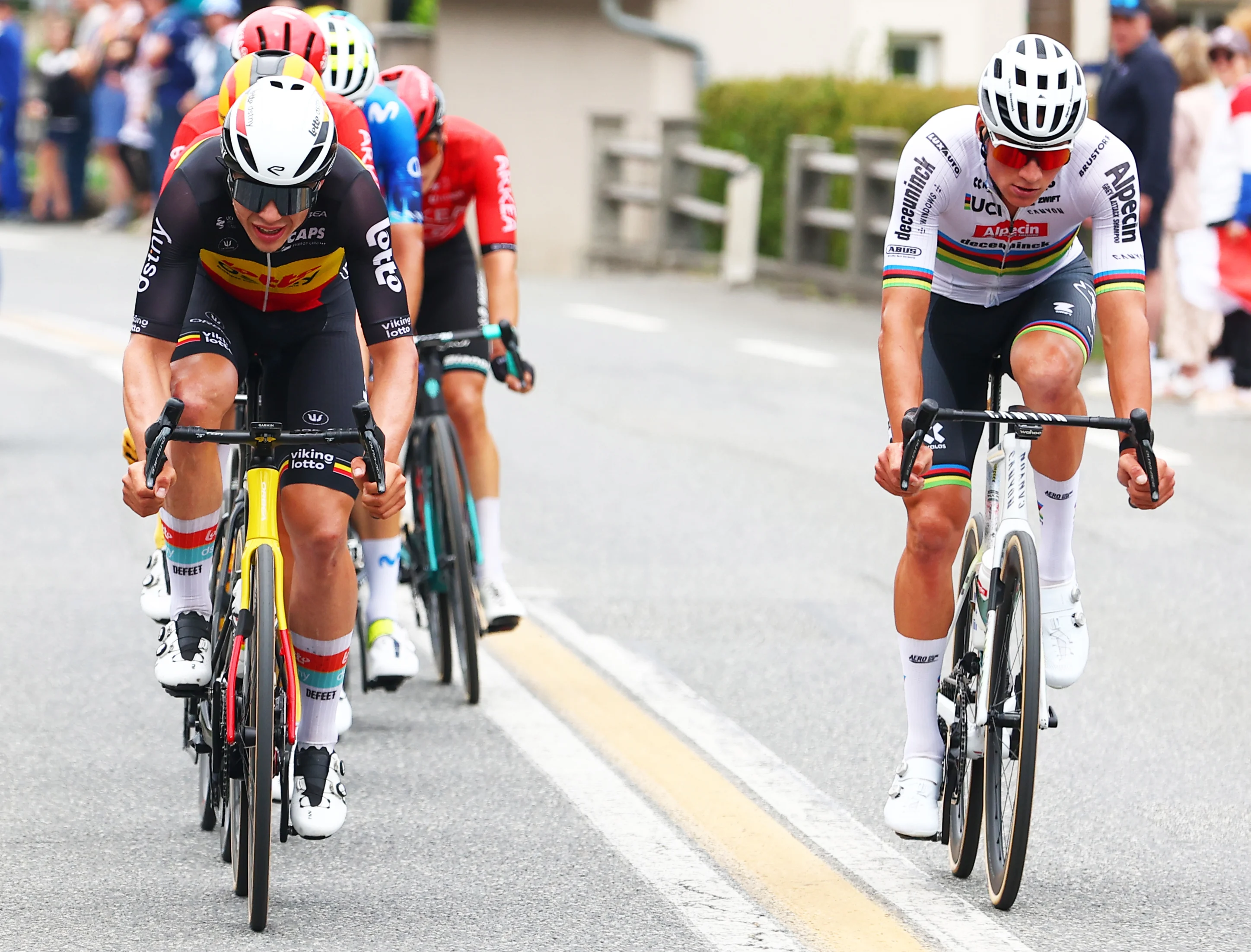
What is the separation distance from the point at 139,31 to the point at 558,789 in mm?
19888

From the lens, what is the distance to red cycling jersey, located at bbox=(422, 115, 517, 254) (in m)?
7.55

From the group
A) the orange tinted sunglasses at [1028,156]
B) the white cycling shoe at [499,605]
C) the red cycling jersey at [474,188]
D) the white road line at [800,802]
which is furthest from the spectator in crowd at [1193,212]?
the orange tinted sunglasses at [1028,156]

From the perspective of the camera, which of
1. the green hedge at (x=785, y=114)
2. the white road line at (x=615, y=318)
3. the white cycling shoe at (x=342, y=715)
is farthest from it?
the green hedge at (x=785, y=114)

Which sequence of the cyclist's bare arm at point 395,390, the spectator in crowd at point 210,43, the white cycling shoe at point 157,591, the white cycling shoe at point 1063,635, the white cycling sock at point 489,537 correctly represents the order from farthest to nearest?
the spectator in crowd at point 210,43 → the white cycling sock at point 489,537 → the white cycling shoe at point 157,591 → the white cycling shoe at point 1063,635 → the cyclist's bare arm at point 395,390

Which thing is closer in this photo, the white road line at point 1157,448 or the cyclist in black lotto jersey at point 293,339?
the cyclist in black lotto jersey at point 293,339

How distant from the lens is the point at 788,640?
7.93m

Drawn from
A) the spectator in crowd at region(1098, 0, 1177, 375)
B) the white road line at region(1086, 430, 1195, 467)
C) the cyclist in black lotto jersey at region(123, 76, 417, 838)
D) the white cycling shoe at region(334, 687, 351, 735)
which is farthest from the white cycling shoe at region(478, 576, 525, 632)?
the spectator in crowd at region(1098, 0, 1177, 375)

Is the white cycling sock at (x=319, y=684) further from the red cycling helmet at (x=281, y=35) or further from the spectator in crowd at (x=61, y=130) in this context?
the spectator in crowd at (x=61, y=130)

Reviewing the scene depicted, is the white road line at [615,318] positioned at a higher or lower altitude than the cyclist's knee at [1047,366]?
lower

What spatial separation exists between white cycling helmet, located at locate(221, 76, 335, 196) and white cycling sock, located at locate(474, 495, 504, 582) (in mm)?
2662

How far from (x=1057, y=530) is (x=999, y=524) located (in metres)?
0.53

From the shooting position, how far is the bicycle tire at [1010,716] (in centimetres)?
484

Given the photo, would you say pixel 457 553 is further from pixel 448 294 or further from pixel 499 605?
pixel 448 294

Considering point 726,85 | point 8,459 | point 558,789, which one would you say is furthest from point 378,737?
point 726,85
